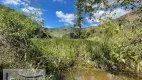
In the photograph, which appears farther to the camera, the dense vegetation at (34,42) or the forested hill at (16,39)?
the forested hill at (16,39)

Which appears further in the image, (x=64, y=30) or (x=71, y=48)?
(x=64, y=30)

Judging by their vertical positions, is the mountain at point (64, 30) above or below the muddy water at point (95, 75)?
above

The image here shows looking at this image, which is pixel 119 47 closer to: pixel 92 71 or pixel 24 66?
pixel 24 66

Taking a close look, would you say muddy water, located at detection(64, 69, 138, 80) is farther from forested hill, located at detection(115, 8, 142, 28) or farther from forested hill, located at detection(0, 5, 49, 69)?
forested hill, located at detection(115, 8, 142, 28)

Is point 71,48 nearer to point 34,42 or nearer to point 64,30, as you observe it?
point 34,42

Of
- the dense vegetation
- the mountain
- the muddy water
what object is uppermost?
the mountain

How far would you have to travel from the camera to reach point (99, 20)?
6344 mm

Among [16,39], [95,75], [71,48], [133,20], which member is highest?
[133,20]

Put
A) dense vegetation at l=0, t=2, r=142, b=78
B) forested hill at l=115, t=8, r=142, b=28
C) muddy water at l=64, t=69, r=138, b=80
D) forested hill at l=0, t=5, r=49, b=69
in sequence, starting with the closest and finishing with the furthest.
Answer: dense vegetation at l=0, t=2, r=142, b=78, forested hill at l=115, t=8, r=142, b=28, forested hill at l=0, t=5, r=49, b=69, muddy water at l=64, t=69, r=138, b=80

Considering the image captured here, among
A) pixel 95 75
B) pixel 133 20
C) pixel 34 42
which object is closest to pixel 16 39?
pixel 34 42

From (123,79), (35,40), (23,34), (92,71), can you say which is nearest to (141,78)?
(123,79)

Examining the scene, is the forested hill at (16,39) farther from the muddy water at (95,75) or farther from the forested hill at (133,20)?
the muddy water at (95,75)

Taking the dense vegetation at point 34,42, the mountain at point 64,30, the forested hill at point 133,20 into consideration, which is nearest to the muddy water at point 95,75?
the mountain at point 64,30

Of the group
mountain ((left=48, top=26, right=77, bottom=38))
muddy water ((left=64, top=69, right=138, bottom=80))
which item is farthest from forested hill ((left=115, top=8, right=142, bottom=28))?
muddy water ((left=64, top=69, right=138, bottom=80))
